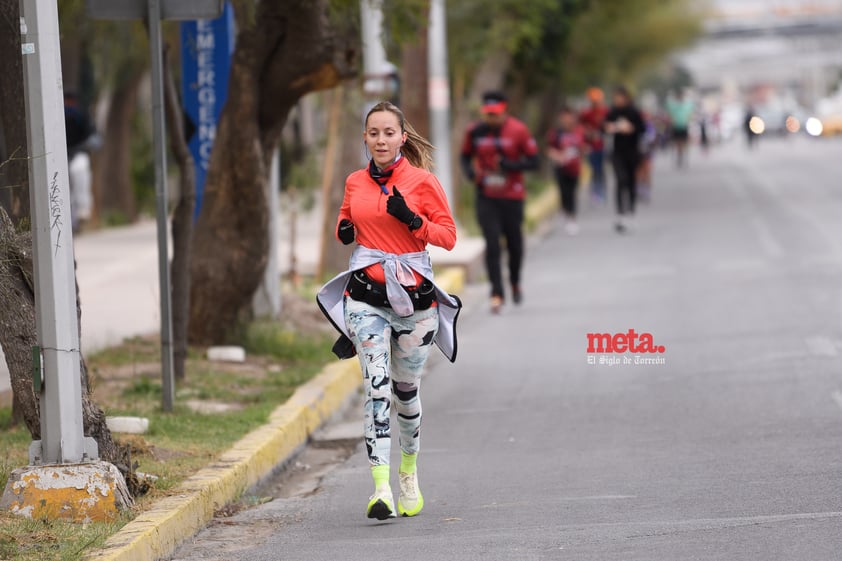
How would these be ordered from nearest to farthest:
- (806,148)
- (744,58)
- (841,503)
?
(841,503)
(806,148)
(744,58)

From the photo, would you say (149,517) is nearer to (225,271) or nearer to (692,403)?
(692,403)

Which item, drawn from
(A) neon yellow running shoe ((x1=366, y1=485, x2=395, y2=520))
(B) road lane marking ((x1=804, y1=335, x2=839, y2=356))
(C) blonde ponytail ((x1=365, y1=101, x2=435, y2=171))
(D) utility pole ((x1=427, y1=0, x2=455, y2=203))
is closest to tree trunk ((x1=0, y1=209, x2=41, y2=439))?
(A) neon yellow running shoe ((x1=366, y1=485, x2=395, y2=520))

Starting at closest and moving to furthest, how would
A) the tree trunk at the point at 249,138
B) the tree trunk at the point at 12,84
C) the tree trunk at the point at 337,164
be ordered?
1. the tree trunk at the point at 12,84
2. the tree trunk at the point at 249,138
3. the tree trunk at the point at 337,164

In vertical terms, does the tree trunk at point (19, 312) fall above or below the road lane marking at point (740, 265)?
above

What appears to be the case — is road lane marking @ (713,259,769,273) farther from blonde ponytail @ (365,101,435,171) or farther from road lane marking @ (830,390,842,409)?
blonde ponytail @ (365,101,435,171)

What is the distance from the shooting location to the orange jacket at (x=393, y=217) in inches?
271

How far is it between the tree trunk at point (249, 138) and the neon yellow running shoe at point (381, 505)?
4.47 metres

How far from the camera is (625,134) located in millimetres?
21656

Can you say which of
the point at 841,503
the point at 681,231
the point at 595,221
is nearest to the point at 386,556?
the point at 841,503

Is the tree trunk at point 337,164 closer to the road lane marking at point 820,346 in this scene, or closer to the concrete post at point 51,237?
the road lane marking at point 820,346

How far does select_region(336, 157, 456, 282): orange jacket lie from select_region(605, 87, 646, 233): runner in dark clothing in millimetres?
14836

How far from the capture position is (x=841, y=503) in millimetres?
6656

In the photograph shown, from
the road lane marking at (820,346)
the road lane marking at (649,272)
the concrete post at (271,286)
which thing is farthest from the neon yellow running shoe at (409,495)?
the road lane marking at (649,272)

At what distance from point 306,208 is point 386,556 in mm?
11856
